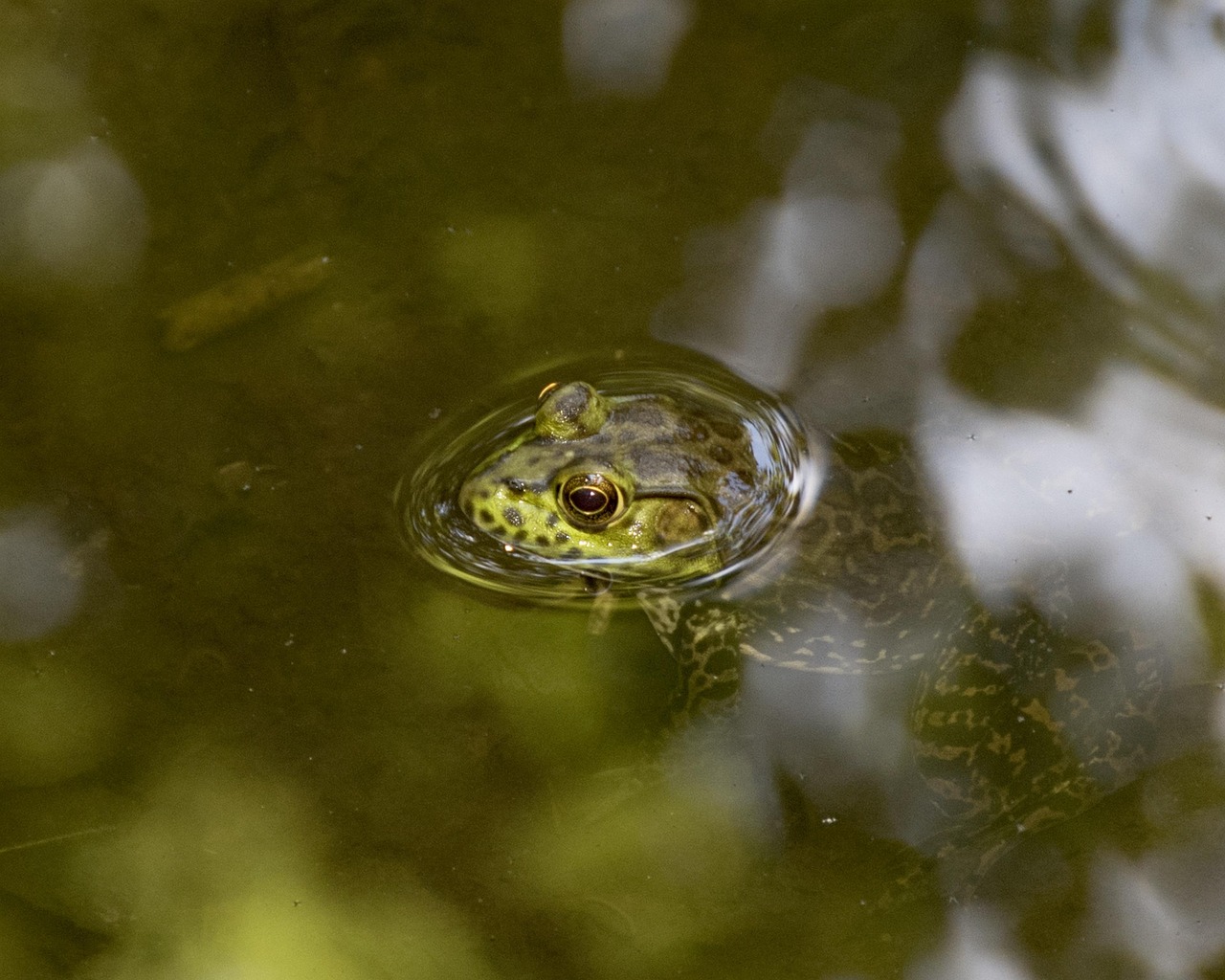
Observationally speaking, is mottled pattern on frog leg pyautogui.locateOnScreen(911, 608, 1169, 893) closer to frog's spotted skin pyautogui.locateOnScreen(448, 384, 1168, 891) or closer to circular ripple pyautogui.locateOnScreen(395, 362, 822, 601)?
frog's spotted skin pyautogui.locateOnScreen(448, 384, 1168, 891)

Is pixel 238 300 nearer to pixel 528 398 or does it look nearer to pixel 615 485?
pixel 528 398

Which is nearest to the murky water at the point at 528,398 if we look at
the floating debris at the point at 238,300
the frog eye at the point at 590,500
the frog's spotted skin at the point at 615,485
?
the floating debris at the point at 238,300

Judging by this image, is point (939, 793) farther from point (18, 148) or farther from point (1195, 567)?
point (18, 148)

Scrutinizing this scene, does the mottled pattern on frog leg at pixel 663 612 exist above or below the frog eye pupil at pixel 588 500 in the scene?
below

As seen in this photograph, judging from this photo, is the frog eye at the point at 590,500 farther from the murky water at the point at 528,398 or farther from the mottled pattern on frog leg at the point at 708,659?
the mottled pattern on frog leg at the point at 708,659

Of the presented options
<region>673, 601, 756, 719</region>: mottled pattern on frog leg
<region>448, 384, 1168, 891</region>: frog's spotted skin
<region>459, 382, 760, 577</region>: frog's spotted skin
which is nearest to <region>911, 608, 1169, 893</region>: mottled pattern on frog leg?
<region>448, 384, 1168, 891</region>: frog's spotted skin
